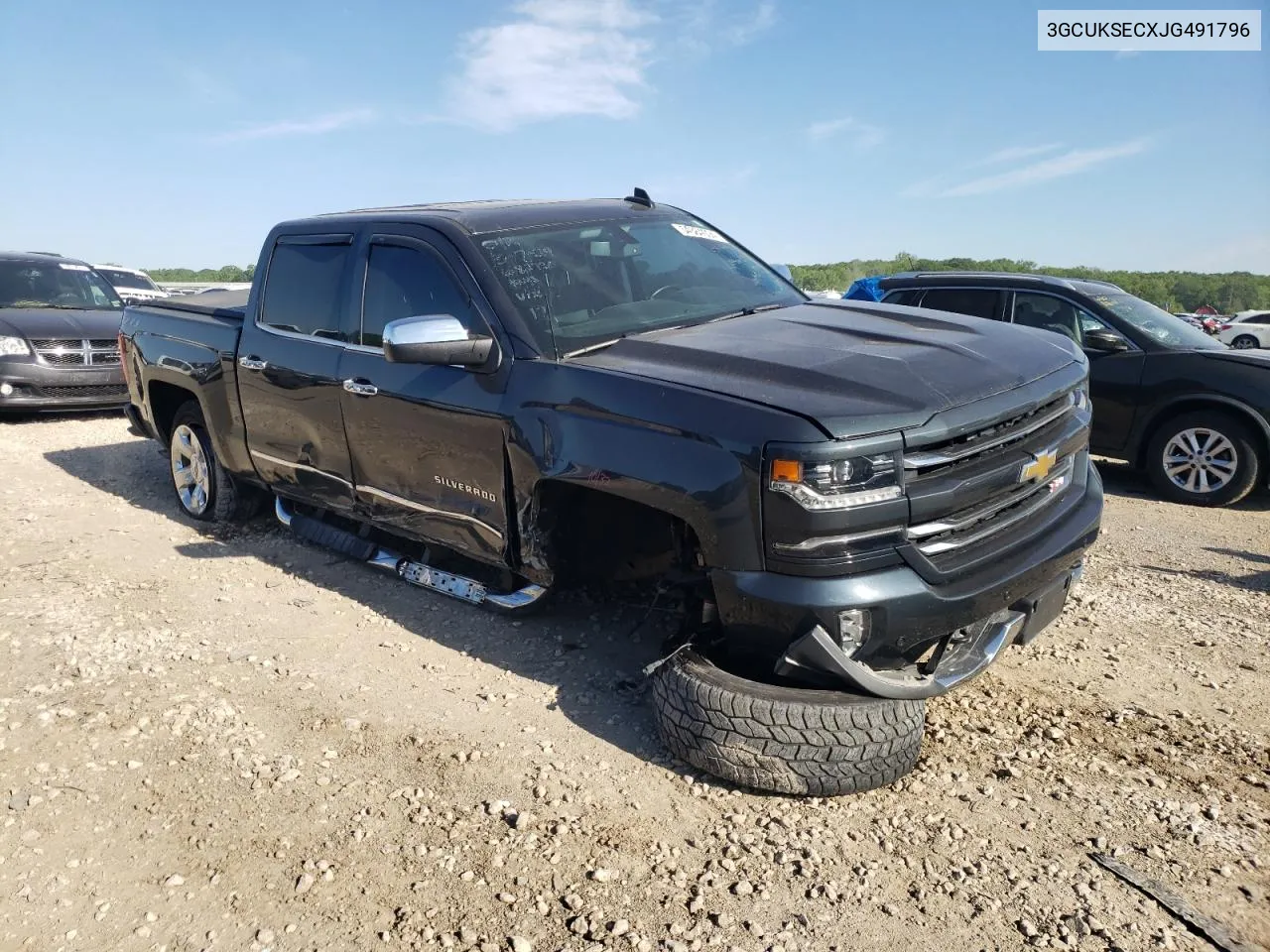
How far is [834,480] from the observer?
2832mm

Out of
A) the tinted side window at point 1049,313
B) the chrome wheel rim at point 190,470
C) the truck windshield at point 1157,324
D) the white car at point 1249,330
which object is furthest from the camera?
the white car at point 1249,330

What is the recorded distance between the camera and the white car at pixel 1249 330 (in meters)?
26.0

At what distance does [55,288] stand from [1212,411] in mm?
12249

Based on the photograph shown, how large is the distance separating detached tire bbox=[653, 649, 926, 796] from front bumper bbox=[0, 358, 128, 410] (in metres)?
9.16

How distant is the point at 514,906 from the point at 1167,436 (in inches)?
256

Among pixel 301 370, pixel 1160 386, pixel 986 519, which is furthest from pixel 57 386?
pixel 1160 386

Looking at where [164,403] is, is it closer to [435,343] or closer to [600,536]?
[435,343]

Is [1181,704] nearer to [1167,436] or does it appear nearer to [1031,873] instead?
[1031,873]

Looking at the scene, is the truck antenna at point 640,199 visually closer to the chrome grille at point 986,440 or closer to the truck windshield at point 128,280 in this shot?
the chrome grille at point 986,440

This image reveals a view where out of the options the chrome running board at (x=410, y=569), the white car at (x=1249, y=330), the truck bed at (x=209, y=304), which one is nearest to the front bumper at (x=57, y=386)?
the truck bed at (x=209, y=304)

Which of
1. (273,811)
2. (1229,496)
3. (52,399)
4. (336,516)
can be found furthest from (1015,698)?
(52,399)

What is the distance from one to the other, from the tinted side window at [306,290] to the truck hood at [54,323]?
20.1 ft

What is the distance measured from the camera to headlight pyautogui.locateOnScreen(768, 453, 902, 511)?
9.25 ft

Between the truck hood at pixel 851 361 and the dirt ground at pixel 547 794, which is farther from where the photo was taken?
the truck hood at pixel 851 361
